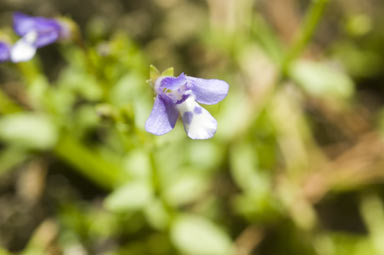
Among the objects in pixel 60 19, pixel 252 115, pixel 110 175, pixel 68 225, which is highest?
pixel 252 115

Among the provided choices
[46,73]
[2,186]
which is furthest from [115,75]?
[2,186]

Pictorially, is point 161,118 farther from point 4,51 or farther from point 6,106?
point 6,106

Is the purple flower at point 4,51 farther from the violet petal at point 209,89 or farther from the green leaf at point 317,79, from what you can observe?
the green leaf at point 317,79

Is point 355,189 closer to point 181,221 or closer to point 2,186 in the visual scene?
point 181,221

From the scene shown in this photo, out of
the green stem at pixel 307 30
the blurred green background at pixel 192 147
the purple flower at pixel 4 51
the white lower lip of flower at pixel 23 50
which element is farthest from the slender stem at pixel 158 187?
the green stem at pixel 307 30

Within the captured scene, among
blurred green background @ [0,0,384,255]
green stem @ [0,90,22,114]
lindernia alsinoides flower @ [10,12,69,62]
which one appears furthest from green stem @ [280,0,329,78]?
green stem @ [0,90,22,114]
